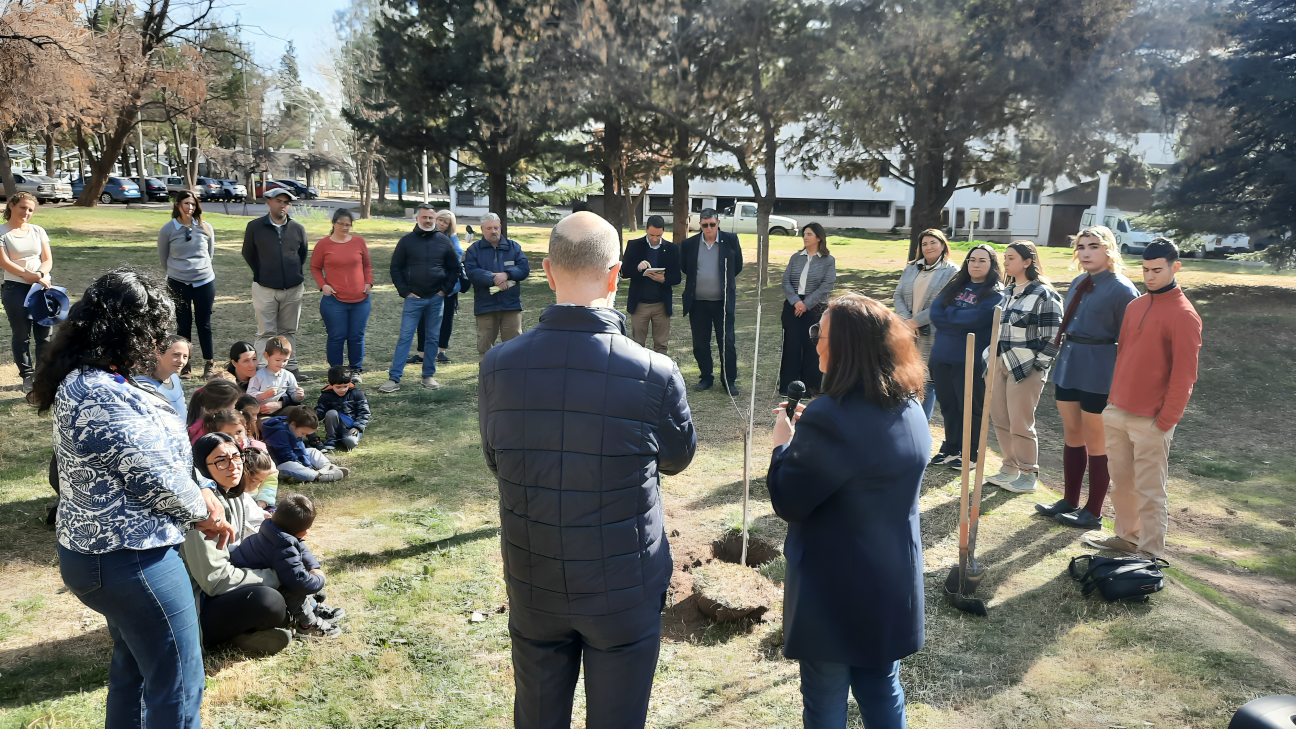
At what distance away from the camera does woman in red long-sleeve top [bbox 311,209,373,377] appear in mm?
7754

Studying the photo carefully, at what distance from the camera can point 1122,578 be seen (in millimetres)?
4277

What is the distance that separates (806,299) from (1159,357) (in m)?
3.59

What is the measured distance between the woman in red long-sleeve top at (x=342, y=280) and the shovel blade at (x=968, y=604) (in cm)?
592

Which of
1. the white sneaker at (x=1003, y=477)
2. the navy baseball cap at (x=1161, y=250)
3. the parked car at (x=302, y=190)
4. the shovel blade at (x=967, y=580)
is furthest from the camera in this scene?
the parked car at (x=302, y=190)

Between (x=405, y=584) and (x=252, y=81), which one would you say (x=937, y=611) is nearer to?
(x=405, y=584)

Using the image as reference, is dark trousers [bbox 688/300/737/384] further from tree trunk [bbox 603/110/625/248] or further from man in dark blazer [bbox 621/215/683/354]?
tree trunk [bbox 603/110/625/248]

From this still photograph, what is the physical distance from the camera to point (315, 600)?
4.07 metres

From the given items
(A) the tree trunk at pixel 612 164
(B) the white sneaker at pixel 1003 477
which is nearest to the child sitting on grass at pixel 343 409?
(B) the white sneaker at pixel 1003 477

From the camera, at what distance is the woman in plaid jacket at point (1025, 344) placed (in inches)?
220

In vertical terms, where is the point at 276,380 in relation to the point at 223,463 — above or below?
below

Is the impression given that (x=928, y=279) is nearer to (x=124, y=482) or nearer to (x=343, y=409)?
(x=343, y=409)

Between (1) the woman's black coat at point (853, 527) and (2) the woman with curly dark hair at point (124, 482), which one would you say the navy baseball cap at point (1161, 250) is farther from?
(2) the woman with curly dark hair at point (124, 482)

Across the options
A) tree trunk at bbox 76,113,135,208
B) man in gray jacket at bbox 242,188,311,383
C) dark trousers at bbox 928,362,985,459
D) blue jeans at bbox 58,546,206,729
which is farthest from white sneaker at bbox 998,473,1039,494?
tree trunk at bbox 76,113,135,208

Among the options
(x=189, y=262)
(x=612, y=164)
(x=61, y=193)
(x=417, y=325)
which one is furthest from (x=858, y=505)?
(x=61, y=193)
